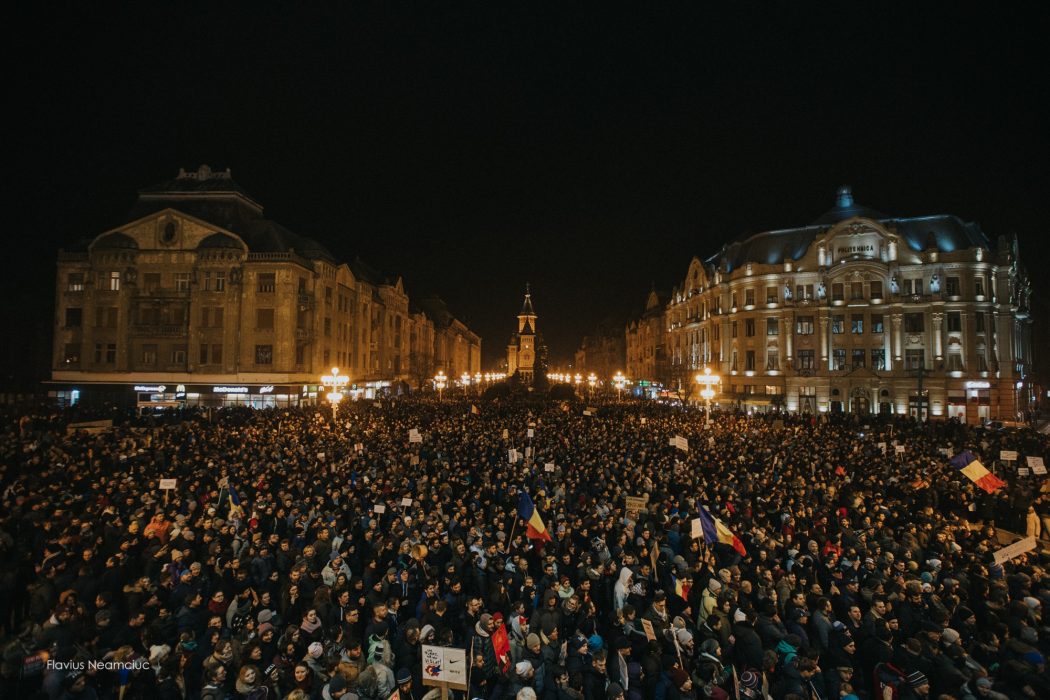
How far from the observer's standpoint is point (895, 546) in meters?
11.1

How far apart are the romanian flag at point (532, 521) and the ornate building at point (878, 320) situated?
46681 mm

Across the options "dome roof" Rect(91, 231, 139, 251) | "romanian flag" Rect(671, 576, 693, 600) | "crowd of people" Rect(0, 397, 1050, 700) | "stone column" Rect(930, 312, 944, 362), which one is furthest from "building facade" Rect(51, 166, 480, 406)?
"stone column" Rect(930, 312, 944, 362)

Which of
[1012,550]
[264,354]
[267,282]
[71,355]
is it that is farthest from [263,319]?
[1012,550]

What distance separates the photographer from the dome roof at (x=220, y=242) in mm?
47875

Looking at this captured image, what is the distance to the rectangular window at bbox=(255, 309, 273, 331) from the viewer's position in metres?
48.2

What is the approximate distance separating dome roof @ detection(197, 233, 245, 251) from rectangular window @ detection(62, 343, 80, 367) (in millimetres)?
14226

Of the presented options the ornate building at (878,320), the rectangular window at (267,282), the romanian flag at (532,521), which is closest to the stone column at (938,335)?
the ornate building at (878,320)

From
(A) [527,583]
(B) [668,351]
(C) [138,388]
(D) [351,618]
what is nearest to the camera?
(D) [351,618]

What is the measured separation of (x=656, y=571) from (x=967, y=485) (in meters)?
13.8

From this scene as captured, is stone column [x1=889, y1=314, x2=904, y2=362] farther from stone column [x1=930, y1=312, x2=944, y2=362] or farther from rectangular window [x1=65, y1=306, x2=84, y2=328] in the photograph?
rectangular window [x1=65, y1=306, x2=84, y2=328]

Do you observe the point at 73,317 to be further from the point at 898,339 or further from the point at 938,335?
the point at 938,335

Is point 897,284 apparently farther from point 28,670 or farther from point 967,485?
point 28,670

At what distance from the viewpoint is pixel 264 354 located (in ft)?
158

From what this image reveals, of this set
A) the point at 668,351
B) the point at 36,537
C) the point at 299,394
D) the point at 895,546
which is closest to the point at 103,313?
the point at 299,394
